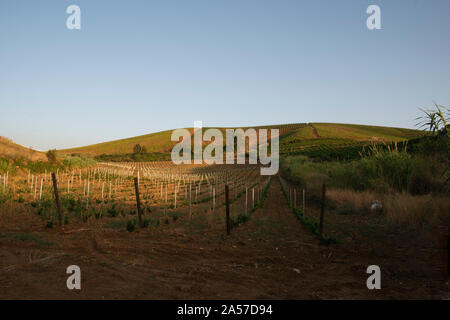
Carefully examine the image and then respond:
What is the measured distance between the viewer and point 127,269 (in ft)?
17.7

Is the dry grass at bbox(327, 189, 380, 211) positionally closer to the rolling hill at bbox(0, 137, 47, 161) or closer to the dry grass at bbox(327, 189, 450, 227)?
the dry grass at bbox(327, 189, 450, 227)

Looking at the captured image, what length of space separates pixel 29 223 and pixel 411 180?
46.8 feet

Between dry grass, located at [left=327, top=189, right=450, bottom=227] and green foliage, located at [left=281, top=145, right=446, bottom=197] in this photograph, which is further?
green foliage, located at [left=281, top=145, right=446, bottom=197]

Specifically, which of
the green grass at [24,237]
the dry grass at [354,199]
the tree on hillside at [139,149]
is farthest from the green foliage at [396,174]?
the tree on hillside at [139,149]

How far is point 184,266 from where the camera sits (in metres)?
5.74

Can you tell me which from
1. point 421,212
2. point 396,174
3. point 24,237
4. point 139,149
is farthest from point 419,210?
point 139,149

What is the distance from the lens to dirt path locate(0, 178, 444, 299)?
14.6ft

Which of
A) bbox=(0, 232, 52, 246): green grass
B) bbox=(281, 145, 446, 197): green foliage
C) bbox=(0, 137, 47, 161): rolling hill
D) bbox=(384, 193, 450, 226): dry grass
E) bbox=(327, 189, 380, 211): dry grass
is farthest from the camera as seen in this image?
bbox=(0, 137, 47, 161): rolling hill

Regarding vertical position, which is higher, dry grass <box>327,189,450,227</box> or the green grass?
dry grass <box>327,189,450,227</box>

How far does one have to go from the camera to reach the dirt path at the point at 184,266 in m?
4.45

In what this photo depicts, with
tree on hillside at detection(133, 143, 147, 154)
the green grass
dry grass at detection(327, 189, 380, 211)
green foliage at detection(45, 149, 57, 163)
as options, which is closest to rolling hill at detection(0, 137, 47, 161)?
green foliage at detection(45, 149, 57, 163)

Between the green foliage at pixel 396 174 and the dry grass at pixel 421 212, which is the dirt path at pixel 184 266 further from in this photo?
the green foliage at pixel 396 174
